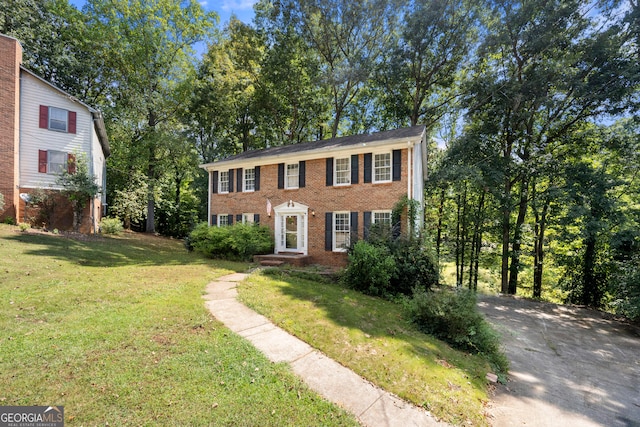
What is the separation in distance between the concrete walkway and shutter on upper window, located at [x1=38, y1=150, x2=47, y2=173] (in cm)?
1712

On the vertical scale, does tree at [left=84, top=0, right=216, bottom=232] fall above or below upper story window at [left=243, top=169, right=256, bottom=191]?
above

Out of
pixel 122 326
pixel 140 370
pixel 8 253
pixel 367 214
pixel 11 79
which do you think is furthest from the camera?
pixel 11 79

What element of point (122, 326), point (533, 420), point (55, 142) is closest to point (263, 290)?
point (122, 326)

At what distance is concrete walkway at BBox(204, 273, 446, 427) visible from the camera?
3.16 metres

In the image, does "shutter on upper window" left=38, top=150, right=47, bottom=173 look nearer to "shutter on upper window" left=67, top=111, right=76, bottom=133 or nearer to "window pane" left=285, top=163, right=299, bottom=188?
"shutter on upper window" left=67, top=111, right=76, bottom=133

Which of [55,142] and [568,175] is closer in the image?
[568,175]

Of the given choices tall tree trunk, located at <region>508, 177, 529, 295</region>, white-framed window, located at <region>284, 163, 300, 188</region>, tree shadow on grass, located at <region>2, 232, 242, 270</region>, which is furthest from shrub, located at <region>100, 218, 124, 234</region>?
tall tree trunk, located at <region>508, 177, 529, 295</region>

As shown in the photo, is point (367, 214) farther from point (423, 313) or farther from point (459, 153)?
point (459, 153)

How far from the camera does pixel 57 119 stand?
627 inches

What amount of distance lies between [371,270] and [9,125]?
19.7 meters

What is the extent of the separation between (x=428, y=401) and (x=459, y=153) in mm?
14108

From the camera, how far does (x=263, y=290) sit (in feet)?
23.4

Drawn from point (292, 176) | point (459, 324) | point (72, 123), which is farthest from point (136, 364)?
point (72, 123)

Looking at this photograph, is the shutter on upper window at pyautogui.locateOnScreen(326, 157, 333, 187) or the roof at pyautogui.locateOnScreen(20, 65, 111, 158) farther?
the roof at pyautogui.locateOnScreen(20, 65, 111, 158)
